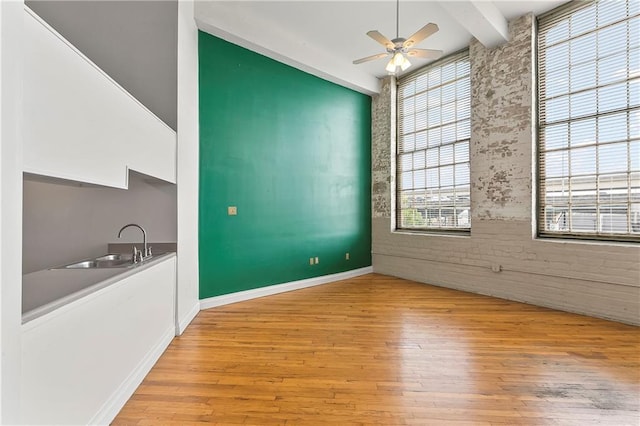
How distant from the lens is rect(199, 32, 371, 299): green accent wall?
447 cm

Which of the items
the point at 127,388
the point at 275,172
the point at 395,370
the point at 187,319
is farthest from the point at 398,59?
the point at 127,388

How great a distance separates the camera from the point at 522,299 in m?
4.63

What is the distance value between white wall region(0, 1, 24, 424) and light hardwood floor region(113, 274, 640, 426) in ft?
3.72

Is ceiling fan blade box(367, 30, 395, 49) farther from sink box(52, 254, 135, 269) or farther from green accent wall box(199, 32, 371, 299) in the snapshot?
sink box(52, 254, 135, 269)

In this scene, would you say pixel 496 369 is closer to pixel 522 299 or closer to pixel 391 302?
pixel 391 302

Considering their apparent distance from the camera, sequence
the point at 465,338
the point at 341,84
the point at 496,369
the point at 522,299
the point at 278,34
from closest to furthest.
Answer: the point at 496,369, the point at 465,338, the point at 522,299, the point at 278,34, the point at 341,84

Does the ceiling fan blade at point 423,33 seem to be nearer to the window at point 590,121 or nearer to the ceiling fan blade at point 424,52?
the ceiling fan blade at point 424,52

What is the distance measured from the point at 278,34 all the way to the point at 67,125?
13.6ft

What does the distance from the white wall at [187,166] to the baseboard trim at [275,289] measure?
0.31m

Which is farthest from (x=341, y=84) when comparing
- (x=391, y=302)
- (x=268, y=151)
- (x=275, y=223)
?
(x=391, y=302)

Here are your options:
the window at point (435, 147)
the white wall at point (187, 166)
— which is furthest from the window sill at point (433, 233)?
the white wall at point (187, 166)

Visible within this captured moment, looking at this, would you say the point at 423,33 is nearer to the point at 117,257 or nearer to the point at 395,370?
the point at 395,370

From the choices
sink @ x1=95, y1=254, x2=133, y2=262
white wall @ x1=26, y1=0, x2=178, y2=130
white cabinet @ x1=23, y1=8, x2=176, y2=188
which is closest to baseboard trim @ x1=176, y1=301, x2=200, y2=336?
sink @ x1=95, y1=254, x2=133, y2=262

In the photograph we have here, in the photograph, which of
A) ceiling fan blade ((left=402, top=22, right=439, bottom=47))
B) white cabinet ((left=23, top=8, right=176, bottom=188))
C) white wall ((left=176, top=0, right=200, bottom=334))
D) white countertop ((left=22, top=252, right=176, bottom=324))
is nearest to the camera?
white cabinet ((left=23, top=8, right=176, bottom=188))
